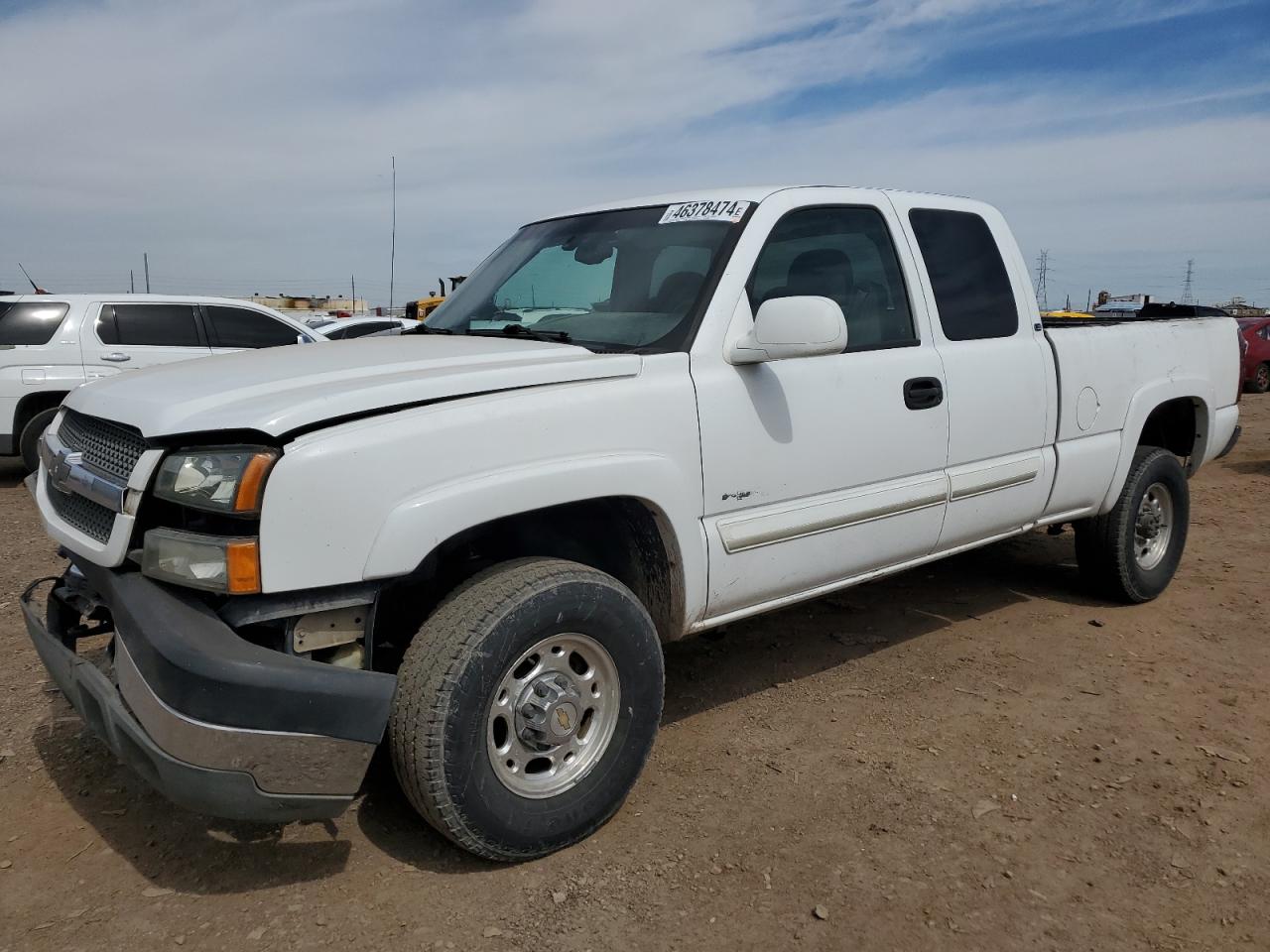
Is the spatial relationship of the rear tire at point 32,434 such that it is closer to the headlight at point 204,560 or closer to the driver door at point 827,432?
the headlight at point 204,560

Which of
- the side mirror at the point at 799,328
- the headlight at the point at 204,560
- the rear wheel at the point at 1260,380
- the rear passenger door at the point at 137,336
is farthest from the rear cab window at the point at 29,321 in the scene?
the rear wheel at the point at 1260,380

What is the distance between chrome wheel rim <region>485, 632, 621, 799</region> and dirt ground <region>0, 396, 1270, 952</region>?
253mm

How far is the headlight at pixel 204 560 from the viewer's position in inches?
93.2

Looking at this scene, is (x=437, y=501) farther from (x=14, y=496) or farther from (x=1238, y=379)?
(x=14, y=496)

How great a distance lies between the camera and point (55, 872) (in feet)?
9.21

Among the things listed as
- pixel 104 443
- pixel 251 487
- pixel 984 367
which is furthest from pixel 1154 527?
pixel 104 443

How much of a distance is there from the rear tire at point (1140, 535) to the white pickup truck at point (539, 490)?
0.69 m

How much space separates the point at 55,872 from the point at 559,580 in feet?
5.31

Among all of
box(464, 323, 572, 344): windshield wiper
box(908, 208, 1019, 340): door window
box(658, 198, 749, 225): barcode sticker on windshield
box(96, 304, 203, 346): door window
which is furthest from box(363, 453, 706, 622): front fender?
box(96, 304, 203, 346): door window

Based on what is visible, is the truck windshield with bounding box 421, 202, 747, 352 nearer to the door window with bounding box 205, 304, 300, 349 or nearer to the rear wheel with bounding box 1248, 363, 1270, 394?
the door window with bounding box 205, 304, 300, 349

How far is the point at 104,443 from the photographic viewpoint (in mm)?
2852

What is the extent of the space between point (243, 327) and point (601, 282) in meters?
7.49

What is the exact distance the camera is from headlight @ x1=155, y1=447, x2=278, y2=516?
236 cm

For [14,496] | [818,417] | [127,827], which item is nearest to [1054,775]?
[818,417]
